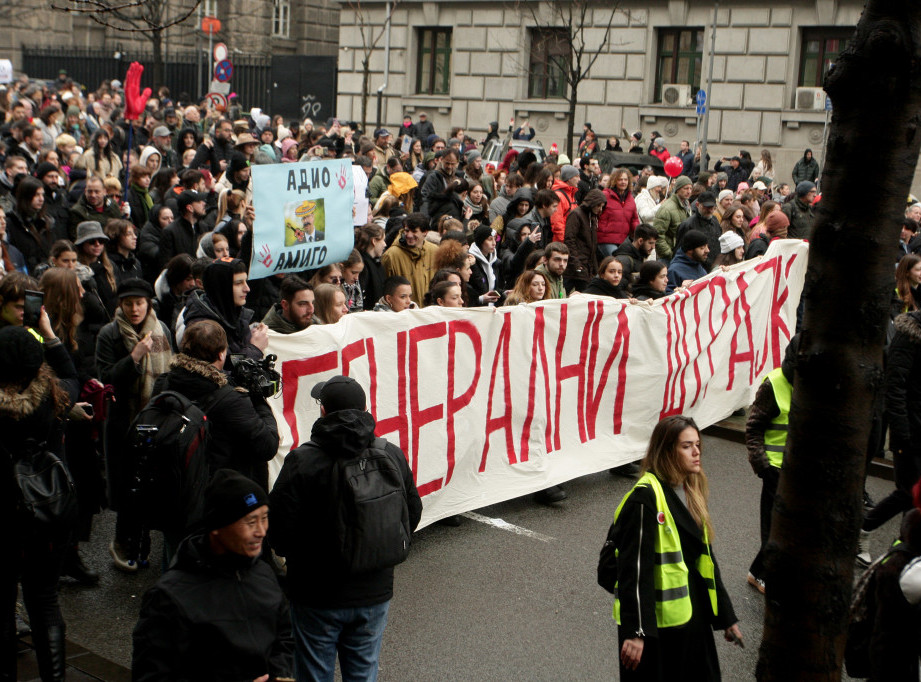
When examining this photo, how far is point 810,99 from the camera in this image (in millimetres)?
27859

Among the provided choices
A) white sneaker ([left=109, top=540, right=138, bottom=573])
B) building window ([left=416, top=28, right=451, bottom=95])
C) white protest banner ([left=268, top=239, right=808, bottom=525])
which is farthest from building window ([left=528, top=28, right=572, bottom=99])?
white sneaker ([left=109, top=540, right=138, bottom=573])

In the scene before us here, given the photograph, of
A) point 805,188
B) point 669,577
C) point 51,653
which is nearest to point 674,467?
point 669,577

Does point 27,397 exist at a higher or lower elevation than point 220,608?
higher

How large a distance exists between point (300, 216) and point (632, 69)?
24682 mm

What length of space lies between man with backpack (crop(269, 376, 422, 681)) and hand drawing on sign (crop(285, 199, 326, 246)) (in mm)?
3707

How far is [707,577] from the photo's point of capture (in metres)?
4.36

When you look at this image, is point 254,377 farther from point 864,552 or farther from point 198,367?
point 864,552

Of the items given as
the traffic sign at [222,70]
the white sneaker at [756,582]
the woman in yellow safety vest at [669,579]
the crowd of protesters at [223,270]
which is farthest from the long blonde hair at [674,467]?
the traffic sign at [222,70]

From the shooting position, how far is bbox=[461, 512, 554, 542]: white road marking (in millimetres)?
7090

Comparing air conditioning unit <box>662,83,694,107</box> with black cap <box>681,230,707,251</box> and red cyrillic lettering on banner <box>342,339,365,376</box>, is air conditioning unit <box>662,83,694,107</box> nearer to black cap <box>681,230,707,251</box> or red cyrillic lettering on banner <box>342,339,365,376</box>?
black cap <box>681,230,707,251</box>

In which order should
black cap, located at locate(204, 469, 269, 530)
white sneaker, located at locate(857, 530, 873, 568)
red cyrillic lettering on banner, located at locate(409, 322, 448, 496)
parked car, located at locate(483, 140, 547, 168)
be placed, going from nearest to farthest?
1. black cap, located at locate(204, 469, 269, 530)
2. white sneaker, located at locate(857, 530, 873, 568)
3. red cyrillic lettering on banner, located at locate(409, 322, 448, 496)
4. parked car, located at locate(483, 140, 547, 168)

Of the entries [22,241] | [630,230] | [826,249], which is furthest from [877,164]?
[630,230]

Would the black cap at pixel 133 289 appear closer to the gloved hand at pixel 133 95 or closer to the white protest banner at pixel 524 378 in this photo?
the white protest banner at pixel 524 378

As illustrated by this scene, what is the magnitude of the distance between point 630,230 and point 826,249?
10076 mm
